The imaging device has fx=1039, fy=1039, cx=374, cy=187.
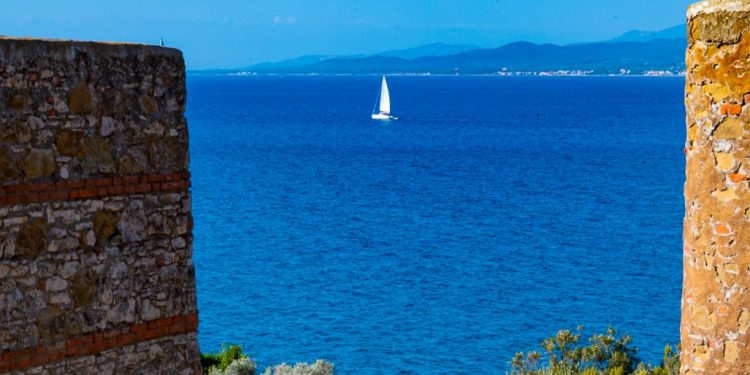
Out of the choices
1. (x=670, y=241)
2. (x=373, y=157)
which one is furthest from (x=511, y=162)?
(x=670, y=241)

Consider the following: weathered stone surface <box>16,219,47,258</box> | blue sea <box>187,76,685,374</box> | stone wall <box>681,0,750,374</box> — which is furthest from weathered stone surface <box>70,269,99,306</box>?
blue sea <box>187,76,685,374</box>

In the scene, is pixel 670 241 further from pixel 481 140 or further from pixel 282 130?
pixel 282 130

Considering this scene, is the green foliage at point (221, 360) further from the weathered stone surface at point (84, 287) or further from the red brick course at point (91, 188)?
the weathered stone surface at point (84, 287)

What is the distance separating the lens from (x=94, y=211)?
25.1 feet

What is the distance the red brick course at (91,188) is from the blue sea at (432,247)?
24.7 meters

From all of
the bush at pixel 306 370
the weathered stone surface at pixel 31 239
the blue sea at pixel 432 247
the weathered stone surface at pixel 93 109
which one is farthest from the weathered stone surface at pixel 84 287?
the blue sea at pixel 432 247

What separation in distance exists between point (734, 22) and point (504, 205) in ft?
189

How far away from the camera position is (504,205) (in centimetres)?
6259

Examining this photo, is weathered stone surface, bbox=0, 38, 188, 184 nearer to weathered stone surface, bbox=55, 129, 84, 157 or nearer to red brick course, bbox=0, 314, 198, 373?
weathered stone surface, bbox=55, 129, 84, 157

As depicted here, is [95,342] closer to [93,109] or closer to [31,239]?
[31,239]

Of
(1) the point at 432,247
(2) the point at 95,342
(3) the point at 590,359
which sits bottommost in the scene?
(1) the point at 432,247

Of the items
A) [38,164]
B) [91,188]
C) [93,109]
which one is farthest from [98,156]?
[38,164]

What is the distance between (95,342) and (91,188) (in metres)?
1.16

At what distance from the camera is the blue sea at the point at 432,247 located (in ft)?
120
